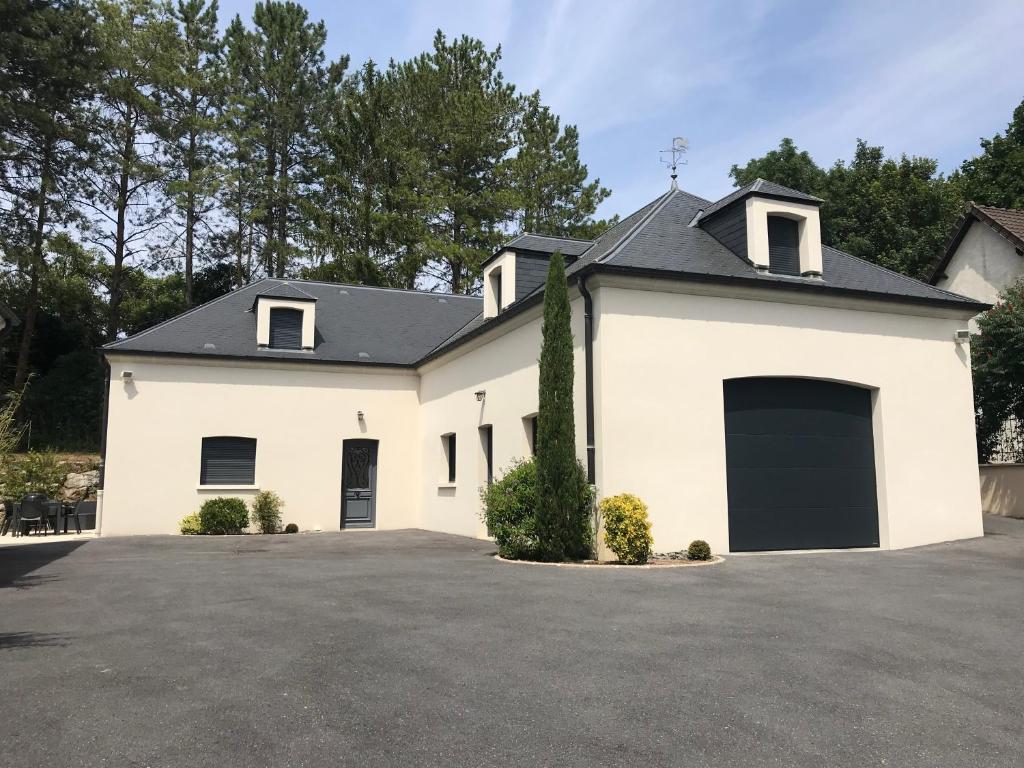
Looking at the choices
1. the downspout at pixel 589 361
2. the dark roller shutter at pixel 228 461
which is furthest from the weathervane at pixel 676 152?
the dark roller shutter at pixel 228 461

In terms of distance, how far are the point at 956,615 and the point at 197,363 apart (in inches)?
665

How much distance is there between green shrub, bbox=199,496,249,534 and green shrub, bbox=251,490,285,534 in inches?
14.9

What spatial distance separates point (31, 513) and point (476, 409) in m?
10.6

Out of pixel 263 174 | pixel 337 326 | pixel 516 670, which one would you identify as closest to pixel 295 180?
pixel 263 174

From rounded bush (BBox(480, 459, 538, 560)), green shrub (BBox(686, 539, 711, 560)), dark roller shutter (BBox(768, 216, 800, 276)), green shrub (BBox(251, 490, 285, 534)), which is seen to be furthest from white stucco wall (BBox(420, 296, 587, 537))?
dark roller shutter (BBox(768, 216, 800, 276))

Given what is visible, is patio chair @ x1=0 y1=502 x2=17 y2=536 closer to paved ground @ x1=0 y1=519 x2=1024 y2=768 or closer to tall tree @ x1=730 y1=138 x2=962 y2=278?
paved ground @ x1=0 y1=519 x2=1024 y2=768

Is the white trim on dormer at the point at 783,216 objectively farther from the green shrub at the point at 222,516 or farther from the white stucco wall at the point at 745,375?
the green shrub at the point at 222,516

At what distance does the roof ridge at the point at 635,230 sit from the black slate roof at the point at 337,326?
8.28m

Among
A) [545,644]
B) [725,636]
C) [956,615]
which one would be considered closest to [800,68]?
[956,615]

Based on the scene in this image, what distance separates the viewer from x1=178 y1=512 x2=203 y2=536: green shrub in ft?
58.9

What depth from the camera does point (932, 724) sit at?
162 inches

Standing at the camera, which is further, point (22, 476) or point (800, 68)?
point (22, 476)

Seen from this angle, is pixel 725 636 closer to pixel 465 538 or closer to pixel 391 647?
pixel 391 647

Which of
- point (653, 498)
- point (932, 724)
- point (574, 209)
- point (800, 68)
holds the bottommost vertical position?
point (932, 724)
